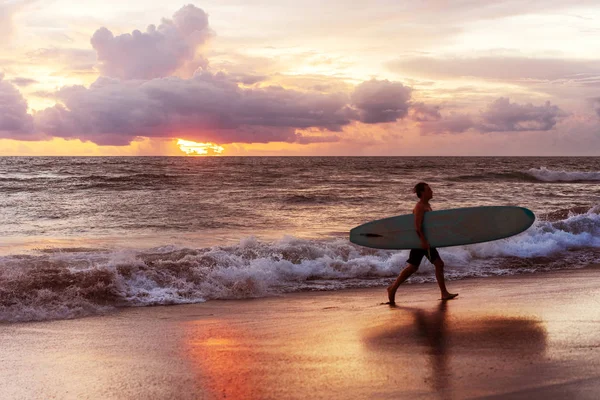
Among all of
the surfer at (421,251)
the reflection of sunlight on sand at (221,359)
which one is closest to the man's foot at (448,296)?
the surfer at (421,251)

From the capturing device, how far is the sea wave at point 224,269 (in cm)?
786

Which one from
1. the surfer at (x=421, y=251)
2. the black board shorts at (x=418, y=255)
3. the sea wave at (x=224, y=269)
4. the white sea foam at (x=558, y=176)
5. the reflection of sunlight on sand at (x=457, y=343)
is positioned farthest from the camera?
the white sea foam at (x=558, y=176)

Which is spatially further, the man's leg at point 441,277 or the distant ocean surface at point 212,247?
the distant ocean surface at point 212,247

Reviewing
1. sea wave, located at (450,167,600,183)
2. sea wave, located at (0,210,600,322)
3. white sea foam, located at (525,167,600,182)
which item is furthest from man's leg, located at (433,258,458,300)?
white sea foam, located at (525,167,600,182)

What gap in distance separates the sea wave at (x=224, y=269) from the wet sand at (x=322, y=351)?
647mm

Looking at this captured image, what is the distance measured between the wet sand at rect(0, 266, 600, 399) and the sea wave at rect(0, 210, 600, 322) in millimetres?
647

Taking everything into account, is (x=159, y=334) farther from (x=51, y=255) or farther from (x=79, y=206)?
(x=79, y=206)

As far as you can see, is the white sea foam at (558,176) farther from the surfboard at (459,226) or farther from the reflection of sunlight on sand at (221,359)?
the reflection of sunlight on sand at (221,359)

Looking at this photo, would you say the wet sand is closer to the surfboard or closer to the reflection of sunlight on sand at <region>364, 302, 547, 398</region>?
the reflection of sunlight on sand at <region>364, 302, 547, 398</region>

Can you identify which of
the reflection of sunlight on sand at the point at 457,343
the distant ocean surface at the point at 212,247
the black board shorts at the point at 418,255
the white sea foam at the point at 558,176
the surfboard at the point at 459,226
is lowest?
the white sea foam at the point at 558,176

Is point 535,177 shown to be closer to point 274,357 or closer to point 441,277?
point 441,277

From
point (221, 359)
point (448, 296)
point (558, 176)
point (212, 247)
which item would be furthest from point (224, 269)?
point (558, 176)

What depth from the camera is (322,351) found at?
529 centimetres

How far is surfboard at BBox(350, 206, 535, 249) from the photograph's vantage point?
7.96 m
